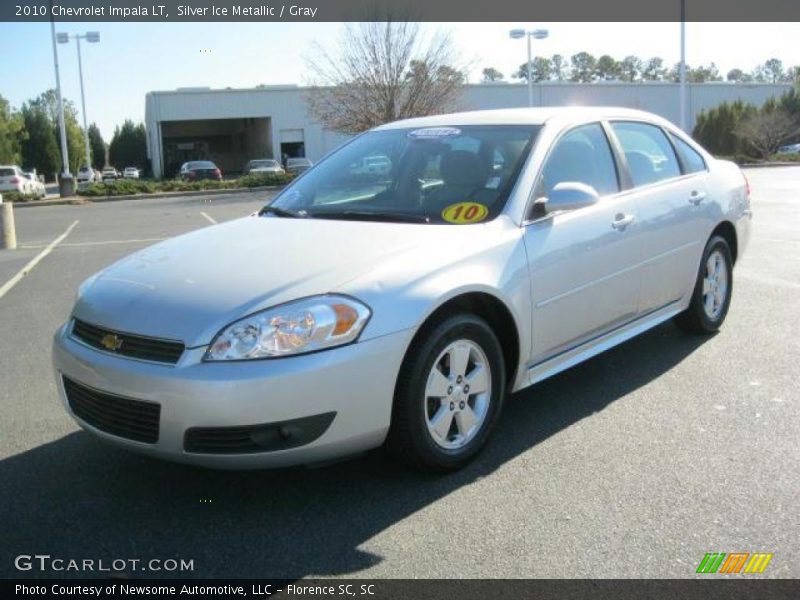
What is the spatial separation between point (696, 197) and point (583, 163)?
1.23 meters

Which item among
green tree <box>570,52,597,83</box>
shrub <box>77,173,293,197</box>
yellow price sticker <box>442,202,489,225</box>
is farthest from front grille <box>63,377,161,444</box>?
green tree <box>570,52,597,83</box>

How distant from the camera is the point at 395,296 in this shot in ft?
10.7

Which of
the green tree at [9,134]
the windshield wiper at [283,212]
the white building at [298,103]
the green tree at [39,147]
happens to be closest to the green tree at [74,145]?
the green tree at [39,147]

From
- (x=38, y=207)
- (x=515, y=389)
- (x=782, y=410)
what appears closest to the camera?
(x=515, y=389)

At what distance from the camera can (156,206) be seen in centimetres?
2494

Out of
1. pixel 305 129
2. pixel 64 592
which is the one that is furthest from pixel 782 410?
pixel 305 129

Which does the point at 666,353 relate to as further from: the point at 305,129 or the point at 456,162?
the point at 305,129

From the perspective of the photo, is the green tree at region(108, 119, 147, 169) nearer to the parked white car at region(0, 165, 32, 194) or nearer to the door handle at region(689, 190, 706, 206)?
the parked white car at region(0, 165, 32, 194)

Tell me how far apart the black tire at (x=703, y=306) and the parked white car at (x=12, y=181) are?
3322 cm

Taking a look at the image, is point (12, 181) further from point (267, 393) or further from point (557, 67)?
point (557, 67)

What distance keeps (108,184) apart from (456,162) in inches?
1206

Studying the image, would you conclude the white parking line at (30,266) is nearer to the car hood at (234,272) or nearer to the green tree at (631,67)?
the car hood at (234,272)

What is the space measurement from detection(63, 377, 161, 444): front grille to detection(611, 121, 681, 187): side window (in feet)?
10.5

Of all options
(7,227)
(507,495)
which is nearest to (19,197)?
(7,227)
